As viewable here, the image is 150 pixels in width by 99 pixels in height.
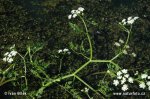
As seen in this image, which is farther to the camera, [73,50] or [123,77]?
[73,50]

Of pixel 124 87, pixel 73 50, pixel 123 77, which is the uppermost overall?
pixel 73 50

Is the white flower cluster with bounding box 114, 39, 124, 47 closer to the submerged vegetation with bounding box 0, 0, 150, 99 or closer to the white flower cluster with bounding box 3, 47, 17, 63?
the submerged vegetation with bounding box 0, 0, 150, 99

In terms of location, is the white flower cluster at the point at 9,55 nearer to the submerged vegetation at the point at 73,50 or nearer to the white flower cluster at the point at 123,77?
the submerged vegetation at the point at 73,50

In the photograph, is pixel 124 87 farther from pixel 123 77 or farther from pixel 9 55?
pixel 9 55

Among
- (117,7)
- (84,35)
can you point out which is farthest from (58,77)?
(117,7)

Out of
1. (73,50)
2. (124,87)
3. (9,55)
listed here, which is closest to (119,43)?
(73,50)

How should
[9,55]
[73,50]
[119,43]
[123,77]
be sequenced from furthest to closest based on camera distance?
[119,43]
[73,50]
[9,55]
[123,77]

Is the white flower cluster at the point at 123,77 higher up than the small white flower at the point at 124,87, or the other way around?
the white flower cluster at the point at 123,77

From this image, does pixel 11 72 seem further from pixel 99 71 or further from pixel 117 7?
pixel 117 7

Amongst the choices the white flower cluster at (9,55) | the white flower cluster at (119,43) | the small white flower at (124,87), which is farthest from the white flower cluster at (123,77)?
the white flower cluster at (9,55)
